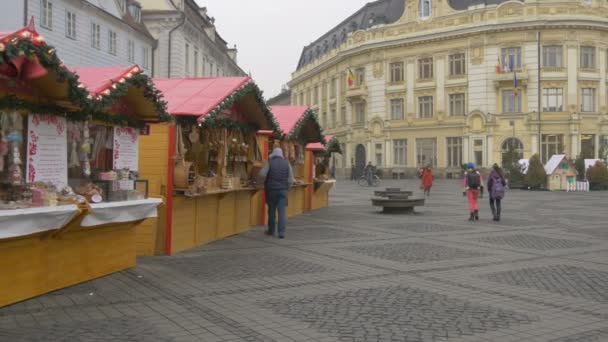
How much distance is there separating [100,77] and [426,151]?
5139cm

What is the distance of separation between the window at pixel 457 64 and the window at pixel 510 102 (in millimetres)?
4270

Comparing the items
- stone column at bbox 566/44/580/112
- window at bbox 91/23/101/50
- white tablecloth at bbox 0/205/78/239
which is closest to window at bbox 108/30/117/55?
window at bbox 91/23/101/50

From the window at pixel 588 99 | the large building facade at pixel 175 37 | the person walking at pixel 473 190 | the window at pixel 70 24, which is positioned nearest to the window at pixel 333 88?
the large building facade at pixel 175 37

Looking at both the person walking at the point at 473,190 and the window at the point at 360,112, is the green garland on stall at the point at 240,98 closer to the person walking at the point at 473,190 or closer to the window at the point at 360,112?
the person walking at the point at 473,190

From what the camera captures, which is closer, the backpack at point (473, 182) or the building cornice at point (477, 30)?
the backpack at point (473, 182)

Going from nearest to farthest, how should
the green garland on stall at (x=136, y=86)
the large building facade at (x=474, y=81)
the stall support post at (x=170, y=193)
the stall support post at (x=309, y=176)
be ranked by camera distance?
the green garland on stall at (x=136, y=86) < the stall support post at (x=170, y=193) < the stall support post at (x=309, y=176) < the large building facade at (x=474, y=81)

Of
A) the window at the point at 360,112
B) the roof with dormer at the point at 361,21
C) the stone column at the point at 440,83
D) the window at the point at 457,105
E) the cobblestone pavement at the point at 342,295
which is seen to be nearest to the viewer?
the cobblestone pavement at the point at 342,295

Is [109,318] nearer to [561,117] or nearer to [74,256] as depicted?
[74,256]

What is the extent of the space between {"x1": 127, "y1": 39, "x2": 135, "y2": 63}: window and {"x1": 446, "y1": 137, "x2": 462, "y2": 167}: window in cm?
3143

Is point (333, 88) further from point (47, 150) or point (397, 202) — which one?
point (47, 150)

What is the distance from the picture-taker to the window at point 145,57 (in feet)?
120

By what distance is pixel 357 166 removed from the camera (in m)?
62.7

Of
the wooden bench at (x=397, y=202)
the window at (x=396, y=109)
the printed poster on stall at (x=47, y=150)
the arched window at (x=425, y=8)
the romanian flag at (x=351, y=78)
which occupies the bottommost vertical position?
the wooden bench at (x=397, y=202)

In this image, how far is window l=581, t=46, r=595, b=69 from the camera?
5238 cm
